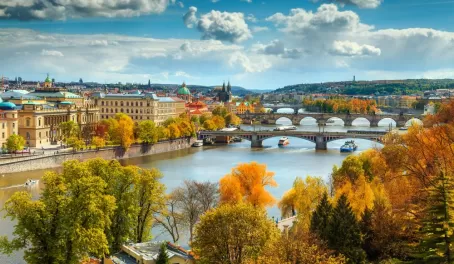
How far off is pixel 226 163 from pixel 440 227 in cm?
3220

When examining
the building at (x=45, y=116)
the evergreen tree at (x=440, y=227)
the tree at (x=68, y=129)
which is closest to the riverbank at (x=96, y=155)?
the tree at (x=68, y=129)

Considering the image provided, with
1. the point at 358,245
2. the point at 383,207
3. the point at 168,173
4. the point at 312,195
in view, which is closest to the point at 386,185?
the point at 312,195

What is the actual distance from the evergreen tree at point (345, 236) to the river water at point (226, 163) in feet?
33.8

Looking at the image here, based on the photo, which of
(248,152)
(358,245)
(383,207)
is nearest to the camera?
(358,245)

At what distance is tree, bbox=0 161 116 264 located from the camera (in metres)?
13.8

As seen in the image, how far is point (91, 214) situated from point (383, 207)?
7.49 meters

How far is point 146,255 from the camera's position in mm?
15859

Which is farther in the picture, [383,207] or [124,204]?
[124,204]

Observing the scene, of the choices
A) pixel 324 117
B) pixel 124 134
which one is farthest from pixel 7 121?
pixel 324 117

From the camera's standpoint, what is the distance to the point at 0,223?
22750 mm

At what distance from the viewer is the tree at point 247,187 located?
21980 millimetres

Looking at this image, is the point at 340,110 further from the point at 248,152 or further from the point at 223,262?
the point at 223,262

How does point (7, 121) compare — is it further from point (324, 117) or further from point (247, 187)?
point (324, 117)

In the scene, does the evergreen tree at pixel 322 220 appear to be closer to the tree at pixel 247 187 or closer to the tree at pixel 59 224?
the tree at pixel 59 224
